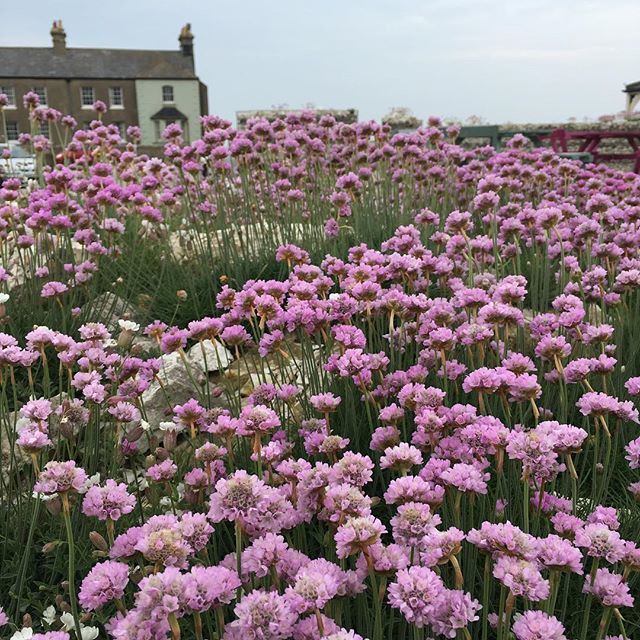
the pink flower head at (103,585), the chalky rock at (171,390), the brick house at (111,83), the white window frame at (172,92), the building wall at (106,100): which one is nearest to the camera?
the pink flower head at (103,585)

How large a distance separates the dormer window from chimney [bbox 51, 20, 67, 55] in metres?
7.46

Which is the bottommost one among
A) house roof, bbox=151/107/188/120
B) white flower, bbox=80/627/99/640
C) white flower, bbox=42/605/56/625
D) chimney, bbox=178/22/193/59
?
white flower, bbox=42/605/56/625

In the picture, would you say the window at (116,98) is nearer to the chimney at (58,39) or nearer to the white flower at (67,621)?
the chimney at (58,39)

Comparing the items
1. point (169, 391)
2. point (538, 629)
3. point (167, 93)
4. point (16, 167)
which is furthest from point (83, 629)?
point (167, 93)

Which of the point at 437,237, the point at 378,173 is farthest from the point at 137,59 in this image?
the point at 437,237

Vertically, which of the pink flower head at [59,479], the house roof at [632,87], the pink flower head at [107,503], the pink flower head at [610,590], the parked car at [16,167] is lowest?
the pink flower head at [610,590]

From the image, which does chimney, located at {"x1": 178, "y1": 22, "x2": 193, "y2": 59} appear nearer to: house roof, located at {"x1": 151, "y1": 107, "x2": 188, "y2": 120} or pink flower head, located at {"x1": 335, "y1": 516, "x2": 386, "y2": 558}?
house roof, located at {"x1": 151, "y1": 107, "x2": 188, "y2": 120}

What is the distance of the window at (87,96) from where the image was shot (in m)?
44.6

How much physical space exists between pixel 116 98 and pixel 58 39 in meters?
6.09

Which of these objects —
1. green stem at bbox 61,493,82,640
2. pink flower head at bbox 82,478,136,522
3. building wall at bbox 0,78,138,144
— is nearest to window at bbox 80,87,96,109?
building wall at bbox 0,78,138,144

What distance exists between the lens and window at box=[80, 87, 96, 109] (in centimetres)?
4456

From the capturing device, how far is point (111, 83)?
1775 inches

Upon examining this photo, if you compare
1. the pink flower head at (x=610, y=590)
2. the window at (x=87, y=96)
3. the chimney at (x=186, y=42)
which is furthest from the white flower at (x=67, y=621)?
the chimney at (x=186, y=42)

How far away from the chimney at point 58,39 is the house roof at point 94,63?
354 mm
